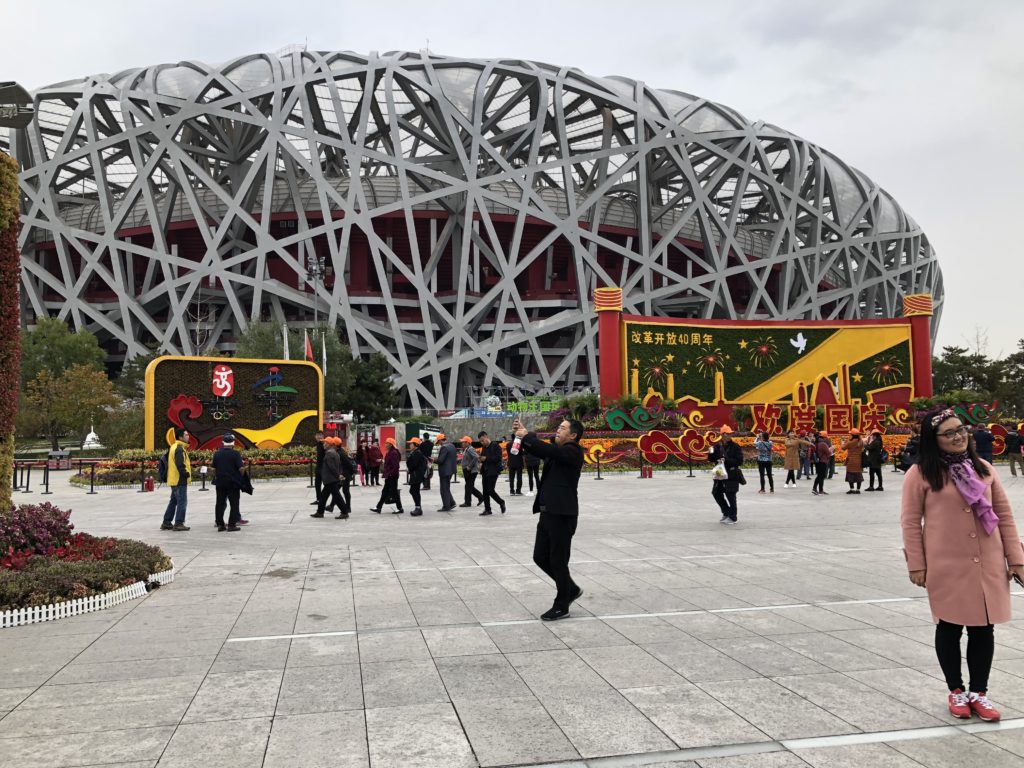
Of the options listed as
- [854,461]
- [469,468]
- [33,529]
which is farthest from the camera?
[854,461]

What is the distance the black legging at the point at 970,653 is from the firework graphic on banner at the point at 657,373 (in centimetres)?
2926

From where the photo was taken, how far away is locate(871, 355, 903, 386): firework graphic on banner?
36.1m

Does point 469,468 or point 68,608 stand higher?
point 469,468

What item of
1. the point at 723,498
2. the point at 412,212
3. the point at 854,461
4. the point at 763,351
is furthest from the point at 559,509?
the point at 412,212

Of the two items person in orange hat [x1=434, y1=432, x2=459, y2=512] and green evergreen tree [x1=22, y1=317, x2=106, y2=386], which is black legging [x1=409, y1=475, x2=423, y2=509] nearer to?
person in orange hat [x1=434, y1=432, x2=459, y2=512]

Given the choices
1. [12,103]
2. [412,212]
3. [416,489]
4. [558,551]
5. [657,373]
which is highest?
[412,212]

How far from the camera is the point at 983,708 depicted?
390 centimetres

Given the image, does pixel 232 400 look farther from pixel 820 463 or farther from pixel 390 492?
pixel 820 463

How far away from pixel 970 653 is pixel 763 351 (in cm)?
3217

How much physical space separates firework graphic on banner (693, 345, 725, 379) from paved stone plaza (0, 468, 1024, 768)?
2453 centimetres

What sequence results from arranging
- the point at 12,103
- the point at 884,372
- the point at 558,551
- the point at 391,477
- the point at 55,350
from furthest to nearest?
the point at 55,350 → the point at 884,372 → the point at 391,477 → the point at 12,103 → the point at 558,551

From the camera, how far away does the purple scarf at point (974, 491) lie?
3986mm

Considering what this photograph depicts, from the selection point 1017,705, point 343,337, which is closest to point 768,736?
point 1017,705

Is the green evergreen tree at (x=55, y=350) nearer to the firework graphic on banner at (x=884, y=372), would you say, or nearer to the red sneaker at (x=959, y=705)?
the firework graphic on banner at (x=884, y=372)
